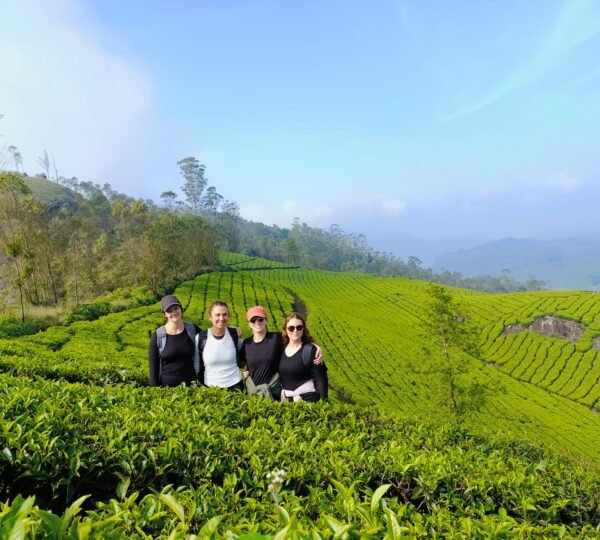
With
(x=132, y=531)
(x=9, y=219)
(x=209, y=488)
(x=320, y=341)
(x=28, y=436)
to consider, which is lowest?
(x=320, y=341)

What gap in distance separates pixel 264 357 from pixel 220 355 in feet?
2.27

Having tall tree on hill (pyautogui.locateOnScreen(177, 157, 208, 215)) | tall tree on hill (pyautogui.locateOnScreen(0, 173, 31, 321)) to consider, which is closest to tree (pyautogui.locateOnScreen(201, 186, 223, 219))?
tall tree on hill (pyautogui.locateOnScreen(177, 157, 208, 215))

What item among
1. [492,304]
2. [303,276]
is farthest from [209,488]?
[303,276]

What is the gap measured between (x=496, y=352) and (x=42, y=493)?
156 ft

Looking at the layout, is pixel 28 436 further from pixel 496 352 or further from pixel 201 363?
pixel 496 352

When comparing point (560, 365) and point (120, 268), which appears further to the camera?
point (120, 268)

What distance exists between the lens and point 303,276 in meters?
77.8

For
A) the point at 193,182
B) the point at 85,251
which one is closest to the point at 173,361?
the point at 85,251

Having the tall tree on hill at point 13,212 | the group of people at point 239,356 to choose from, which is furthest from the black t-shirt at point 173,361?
the tall tree on hill at point 13,212

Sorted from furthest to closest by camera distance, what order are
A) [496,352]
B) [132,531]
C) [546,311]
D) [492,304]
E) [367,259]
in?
1. [367,259]
2. [492,304]
3. [546,311]
4. [496,352]
5. [132,531]

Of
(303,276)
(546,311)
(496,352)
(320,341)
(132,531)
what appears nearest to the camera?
(132,531)

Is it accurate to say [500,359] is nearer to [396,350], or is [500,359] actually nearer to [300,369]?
[396,350]

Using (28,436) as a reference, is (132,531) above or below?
below

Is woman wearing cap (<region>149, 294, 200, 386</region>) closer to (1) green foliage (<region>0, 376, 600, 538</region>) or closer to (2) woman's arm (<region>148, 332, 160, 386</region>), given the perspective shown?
(2) woman's arm (<region>148, 332, 160, 386</region>)
